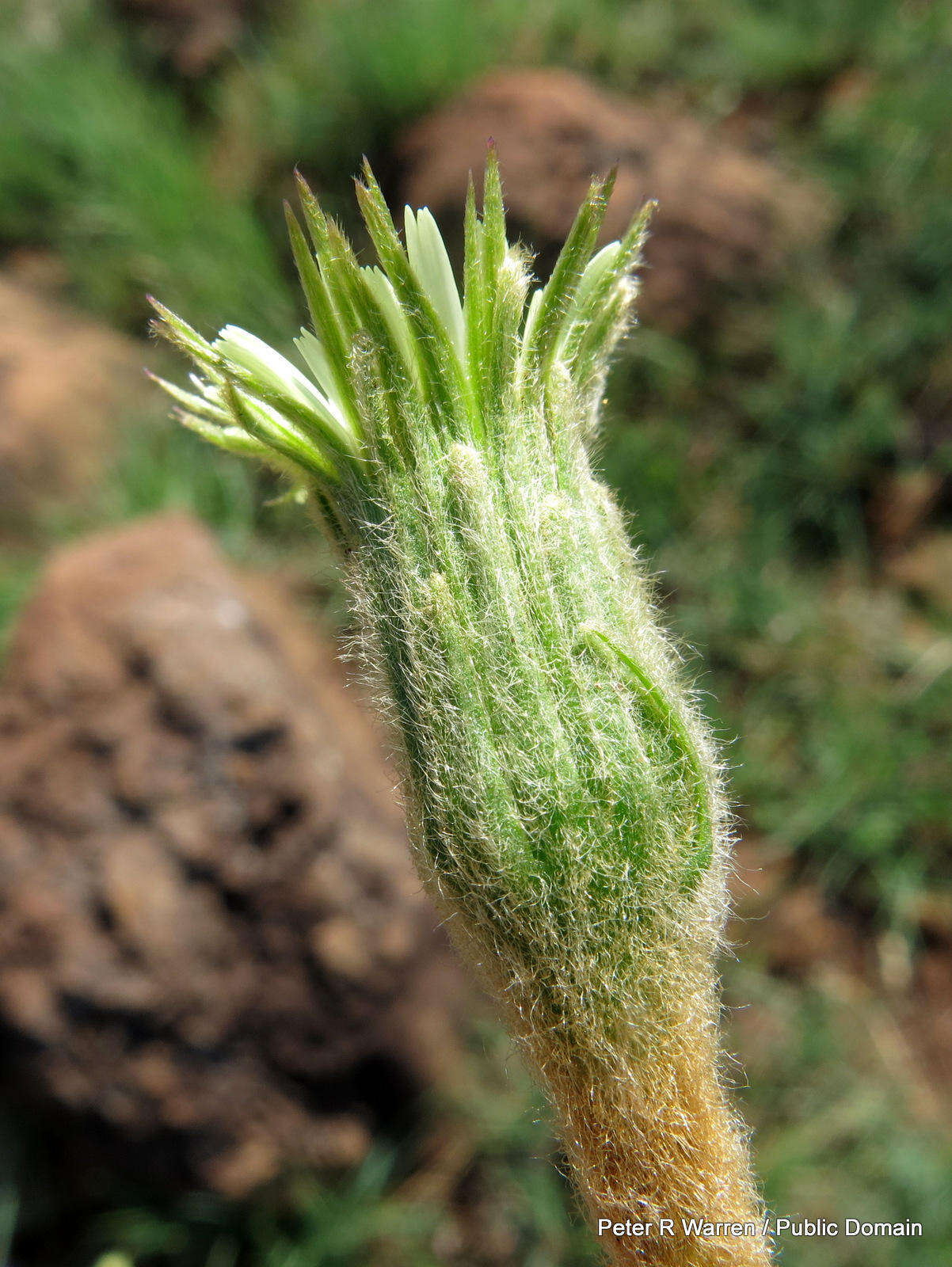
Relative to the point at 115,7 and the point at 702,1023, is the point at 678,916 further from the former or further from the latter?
the point at 115,7

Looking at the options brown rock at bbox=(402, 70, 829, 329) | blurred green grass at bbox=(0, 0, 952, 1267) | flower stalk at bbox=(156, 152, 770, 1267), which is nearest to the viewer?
flower stalk at bbox=(156, 152, 770, 1267)

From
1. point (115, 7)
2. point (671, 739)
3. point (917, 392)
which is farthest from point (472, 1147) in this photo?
point (115, 7)

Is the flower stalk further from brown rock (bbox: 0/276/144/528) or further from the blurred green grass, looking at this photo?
brown rock (bbox: 0/276/144/528)

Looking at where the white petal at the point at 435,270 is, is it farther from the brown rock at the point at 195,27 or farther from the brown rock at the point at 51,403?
the brown rock at the point at 195,27

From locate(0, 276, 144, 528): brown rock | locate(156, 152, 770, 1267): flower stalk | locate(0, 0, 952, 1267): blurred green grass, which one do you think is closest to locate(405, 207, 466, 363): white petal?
locate(156, 152, 770, 1267): flower stalk

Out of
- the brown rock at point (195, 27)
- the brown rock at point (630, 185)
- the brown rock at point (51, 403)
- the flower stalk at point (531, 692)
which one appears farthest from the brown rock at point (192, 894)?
the brown rock at point (195, 27)

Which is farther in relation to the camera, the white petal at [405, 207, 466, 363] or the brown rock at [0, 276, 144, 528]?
the brown rock at [0, 276, 144, 528]
